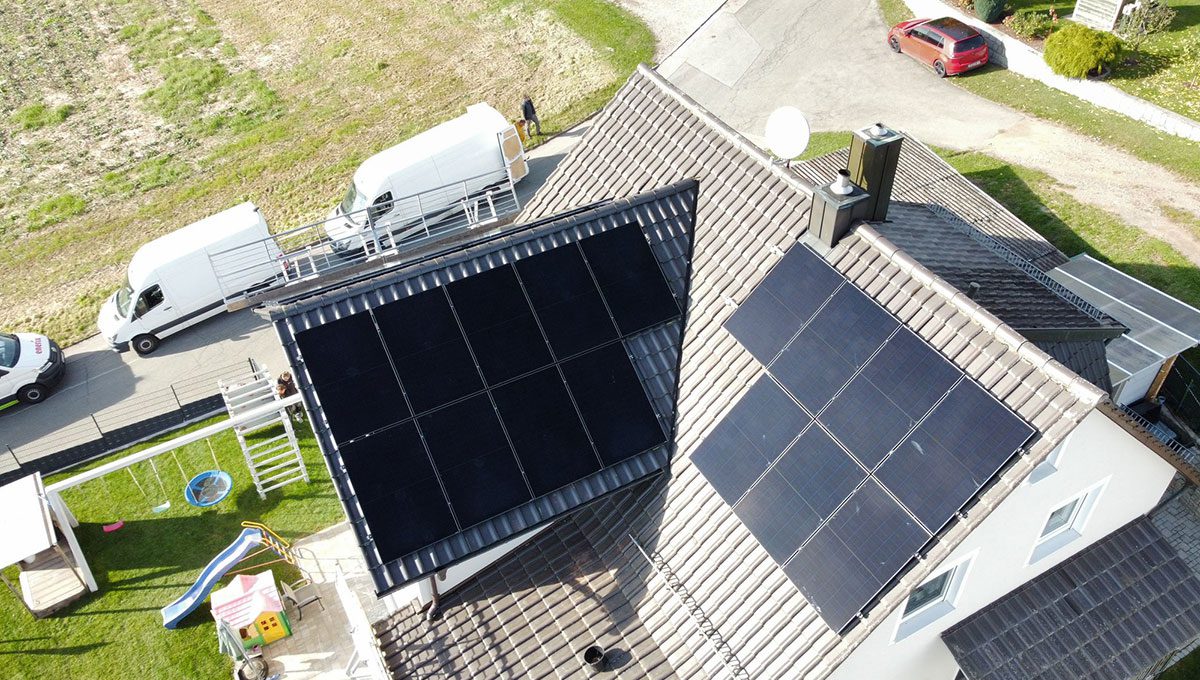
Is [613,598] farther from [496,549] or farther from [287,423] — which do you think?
[287,423]

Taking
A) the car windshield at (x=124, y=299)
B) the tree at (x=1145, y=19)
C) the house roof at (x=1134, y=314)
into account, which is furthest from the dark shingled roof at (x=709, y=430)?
the tree at (x=1145, y=19)

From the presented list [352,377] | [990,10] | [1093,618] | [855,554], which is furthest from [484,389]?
[990,10]

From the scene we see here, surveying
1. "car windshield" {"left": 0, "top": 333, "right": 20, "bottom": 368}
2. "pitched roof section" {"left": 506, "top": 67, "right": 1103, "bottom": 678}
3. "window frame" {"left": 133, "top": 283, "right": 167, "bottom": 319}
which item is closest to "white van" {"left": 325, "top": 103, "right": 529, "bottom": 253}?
"window frame" {"left": 133, "top": 283, "right": 167, "bottom": 319}

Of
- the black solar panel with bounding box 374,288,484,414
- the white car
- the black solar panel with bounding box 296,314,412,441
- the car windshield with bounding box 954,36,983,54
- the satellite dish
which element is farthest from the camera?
the car windshield with bounding box 954,36,983,54

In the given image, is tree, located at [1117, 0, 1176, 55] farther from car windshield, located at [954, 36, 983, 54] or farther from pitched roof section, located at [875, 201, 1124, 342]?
pitched roof section, located at [875, 201, 1124, 342]

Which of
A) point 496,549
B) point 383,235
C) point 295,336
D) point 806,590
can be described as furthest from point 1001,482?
point 383,235
